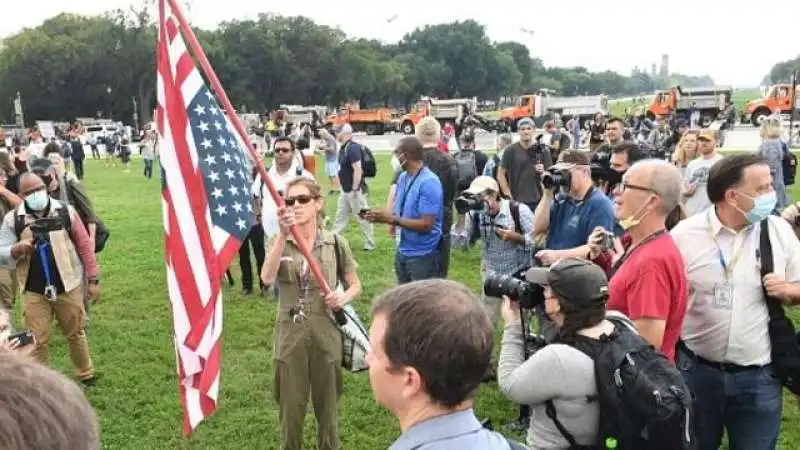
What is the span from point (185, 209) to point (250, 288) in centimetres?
494

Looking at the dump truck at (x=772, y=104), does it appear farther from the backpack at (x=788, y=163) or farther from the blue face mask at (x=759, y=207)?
the blue face mask at (x=759, y=207)

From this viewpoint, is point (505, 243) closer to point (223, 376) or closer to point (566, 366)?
point (223, 376)

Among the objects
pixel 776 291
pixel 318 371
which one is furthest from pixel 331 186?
pixel 776 291

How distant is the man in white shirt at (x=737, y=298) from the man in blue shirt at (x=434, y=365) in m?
1.73

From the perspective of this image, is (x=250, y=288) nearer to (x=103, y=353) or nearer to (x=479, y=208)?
(x=103, y=353)

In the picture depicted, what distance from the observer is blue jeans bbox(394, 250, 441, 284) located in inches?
210

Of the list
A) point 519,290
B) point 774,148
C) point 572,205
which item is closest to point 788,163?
point 774,148

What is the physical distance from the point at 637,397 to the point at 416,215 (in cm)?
307

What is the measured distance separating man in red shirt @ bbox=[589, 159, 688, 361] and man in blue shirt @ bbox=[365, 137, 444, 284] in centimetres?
217

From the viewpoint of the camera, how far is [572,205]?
436 centimetres

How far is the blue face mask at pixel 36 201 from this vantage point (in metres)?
4.95

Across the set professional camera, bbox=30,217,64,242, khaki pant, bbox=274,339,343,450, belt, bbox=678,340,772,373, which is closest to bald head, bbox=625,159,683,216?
belt, bbox=678,340,772,373

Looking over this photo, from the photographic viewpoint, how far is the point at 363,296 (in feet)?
25.9

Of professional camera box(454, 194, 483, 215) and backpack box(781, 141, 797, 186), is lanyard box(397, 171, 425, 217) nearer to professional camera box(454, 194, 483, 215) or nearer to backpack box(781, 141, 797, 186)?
professional camera box(454, 194, 483, 215)
